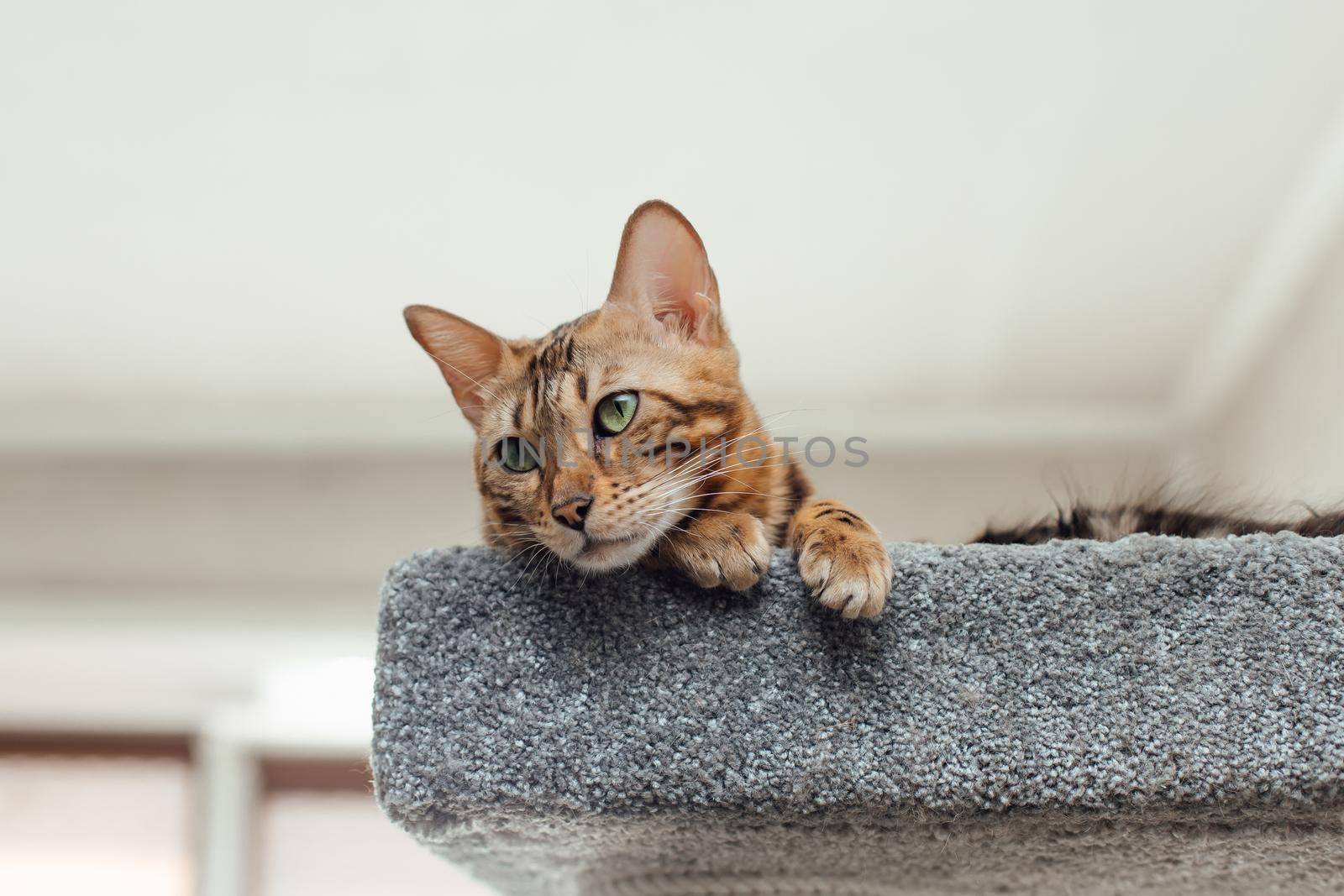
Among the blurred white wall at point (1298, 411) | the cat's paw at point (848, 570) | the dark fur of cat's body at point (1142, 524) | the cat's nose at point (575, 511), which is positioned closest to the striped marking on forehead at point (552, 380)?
the cat's nose at point (575, 511)

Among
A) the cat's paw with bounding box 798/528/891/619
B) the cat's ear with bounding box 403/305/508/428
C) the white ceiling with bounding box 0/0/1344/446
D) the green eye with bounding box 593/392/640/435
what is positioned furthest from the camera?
the white ceiling with bounding box 0/0/1344/446

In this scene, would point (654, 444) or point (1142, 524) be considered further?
point (1142, 524)

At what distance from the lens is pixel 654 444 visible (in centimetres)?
79

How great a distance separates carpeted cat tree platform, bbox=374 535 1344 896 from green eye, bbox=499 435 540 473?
134mm

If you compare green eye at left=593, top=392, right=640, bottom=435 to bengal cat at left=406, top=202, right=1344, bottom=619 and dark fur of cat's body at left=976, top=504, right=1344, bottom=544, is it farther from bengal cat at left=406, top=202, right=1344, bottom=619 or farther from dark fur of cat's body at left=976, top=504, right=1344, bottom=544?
dark fur of cat's body at left=976, top=504, right=1344, bottom=544

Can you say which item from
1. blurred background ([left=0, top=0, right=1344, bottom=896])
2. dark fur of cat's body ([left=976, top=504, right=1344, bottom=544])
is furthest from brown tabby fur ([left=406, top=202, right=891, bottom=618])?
blurred background ([left=0, top=0, right=1344, bottom=896])

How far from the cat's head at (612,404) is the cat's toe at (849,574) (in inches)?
4.9

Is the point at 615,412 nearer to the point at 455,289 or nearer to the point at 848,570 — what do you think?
the point at 848,570

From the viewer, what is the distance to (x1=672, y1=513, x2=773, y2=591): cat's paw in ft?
2.24

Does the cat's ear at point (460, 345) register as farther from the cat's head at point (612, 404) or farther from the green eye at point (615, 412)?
the green eye at point (615, 412)

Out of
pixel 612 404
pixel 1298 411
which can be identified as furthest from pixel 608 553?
pixel 1298 411

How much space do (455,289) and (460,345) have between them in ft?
3.16

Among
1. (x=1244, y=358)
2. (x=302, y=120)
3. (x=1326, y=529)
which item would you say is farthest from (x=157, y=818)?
(x=1244, y=358)

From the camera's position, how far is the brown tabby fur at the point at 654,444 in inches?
27.5
